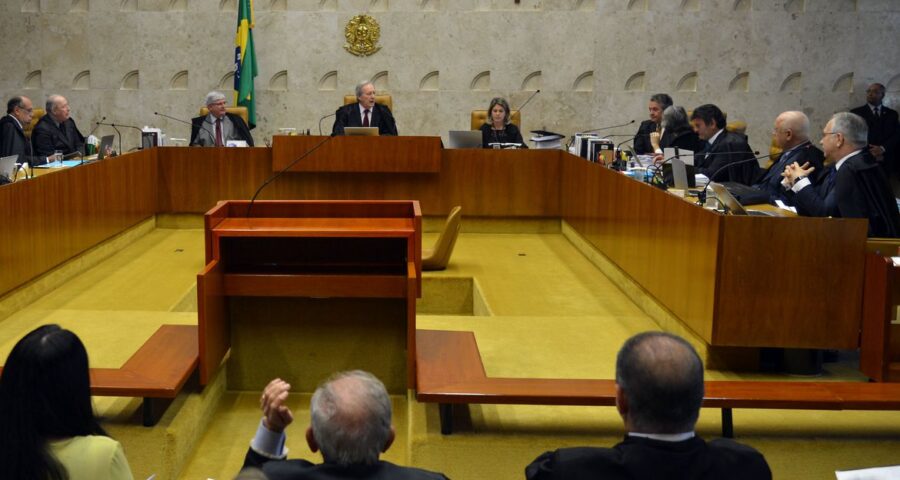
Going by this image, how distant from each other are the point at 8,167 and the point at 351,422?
495 cm

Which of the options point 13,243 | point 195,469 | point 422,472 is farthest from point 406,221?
point 422,472

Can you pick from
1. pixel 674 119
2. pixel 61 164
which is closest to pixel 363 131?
pixel 61 164

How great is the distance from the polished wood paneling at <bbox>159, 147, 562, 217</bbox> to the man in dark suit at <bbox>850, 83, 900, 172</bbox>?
5.12 m

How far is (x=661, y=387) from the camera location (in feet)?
6.98

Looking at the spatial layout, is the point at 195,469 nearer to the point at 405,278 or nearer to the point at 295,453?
the point at 295,453

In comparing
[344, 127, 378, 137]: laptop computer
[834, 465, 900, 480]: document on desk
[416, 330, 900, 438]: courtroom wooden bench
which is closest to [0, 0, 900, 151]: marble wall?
[344, 127, 378, 137]: laptop computer

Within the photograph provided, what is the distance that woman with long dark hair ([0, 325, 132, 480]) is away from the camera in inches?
82.4

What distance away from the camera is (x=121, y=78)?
12.0 metres

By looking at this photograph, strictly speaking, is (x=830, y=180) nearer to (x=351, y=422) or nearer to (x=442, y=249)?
(x=442, y=249)

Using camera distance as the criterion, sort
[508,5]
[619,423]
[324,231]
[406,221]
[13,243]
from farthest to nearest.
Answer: [508,5] → [13,243] → [406,221] → [324,231] → [619,423]

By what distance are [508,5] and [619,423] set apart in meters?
8.60

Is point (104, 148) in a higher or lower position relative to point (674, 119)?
lower

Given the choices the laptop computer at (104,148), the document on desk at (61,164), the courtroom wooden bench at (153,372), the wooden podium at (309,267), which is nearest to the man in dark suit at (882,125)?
the laptop computer at (104,148)

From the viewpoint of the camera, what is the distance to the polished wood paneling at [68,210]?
18.6 feet
